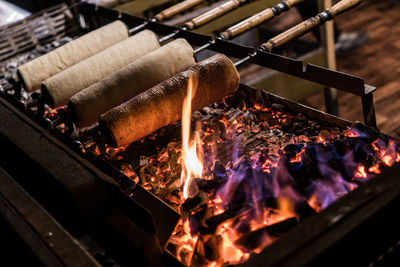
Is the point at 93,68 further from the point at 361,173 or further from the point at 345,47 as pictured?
the point at 345,47

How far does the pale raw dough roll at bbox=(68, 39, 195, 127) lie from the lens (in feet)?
5.12

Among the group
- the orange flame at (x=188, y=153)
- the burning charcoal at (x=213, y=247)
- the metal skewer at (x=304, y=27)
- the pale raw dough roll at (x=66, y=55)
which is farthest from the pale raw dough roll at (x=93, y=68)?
the burning charcoal at (x=213, y=247)

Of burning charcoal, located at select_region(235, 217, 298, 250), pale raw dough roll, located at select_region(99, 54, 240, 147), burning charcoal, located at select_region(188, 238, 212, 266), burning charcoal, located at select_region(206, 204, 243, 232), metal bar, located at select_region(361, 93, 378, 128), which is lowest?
burning charcoal, located at select_region(188, 238, 212, 266)

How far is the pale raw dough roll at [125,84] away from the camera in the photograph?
1561mm

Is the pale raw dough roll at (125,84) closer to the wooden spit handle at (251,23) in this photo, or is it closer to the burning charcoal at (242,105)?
the wooden spit handle at (251,23)

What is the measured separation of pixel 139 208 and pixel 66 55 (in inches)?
43.9

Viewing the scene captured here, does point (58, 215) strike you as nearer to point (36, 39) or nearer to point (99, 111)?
point (99, 111)

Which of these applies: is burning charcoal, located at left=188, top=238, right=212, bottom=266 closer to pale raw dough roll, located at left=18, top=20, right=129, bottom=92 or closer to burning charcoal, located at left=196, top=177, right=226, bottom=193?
burning charcoal, located at left=196, top=177, right=226, bottom=193

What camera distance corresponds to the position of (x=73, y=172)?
1148 mm

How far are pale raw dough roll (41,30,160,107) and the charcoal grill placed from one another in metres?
0.18

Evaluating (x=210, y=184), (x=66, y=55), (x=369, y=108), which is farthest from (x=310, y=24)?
(x=66, y=55)

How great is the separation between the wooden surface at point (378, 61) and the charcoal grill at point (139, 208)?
166cm

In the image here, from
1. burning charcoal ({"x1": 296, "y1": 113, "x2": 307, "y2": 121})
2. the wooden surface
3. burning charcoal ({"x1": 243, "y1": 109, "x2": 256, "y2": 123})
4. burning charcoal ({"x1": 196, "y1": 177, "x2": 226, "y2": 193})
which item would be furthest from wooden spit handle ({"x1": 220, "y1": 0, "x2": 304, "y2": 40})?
the wooden surface

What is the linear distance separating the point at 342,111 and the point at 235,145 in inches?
72.8
